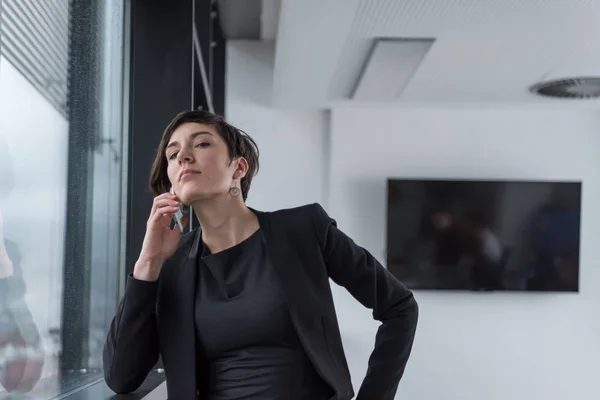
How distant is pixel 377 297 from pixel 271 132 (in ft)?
10.5

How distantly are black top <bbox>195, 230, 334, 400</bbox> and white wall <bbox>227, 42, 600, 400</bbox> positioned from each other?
3.18m

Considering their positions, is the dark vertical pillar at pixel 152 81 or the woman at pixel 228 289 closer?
the woman at pixel 228 289

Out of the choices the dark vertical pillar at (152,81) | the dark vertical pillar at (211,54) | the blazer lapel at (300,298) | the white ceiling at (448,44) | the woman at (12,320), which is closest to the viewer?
the woman at (12,320)

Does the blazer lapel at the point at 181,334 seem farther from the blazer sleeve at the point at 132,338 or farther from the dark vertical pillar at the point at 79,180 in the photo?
the dark vertical pillar at the point at 79,180

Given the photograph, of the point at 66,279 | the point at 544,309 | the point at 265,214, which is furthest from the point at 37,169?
the point at 544,309

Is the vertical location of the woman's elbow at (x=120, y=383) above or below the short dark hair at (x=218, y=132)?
below

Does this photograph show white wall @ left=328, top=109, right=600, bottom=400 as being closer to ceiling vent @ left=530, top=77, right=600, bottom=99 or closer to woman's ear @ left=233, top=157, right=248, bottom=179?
ceiling vent @ left=530, top=77, right=600, bottom=99

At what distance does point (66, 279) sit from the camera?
58.6 inches

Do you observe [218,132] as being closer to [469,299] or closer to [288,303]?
[288,303]

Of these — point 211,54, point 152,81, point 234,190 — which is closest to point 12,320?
point 234,190

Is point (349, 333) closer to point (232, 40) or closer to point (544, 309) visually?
point (544, 309)

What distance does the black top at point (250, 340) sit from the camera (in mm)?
1206

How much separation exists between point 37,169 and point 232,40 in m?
3.28

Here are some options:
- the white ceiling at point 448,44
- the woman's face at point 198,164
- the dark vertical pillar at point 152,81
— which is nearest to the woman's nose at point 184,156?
the woman's face at point 198,164
